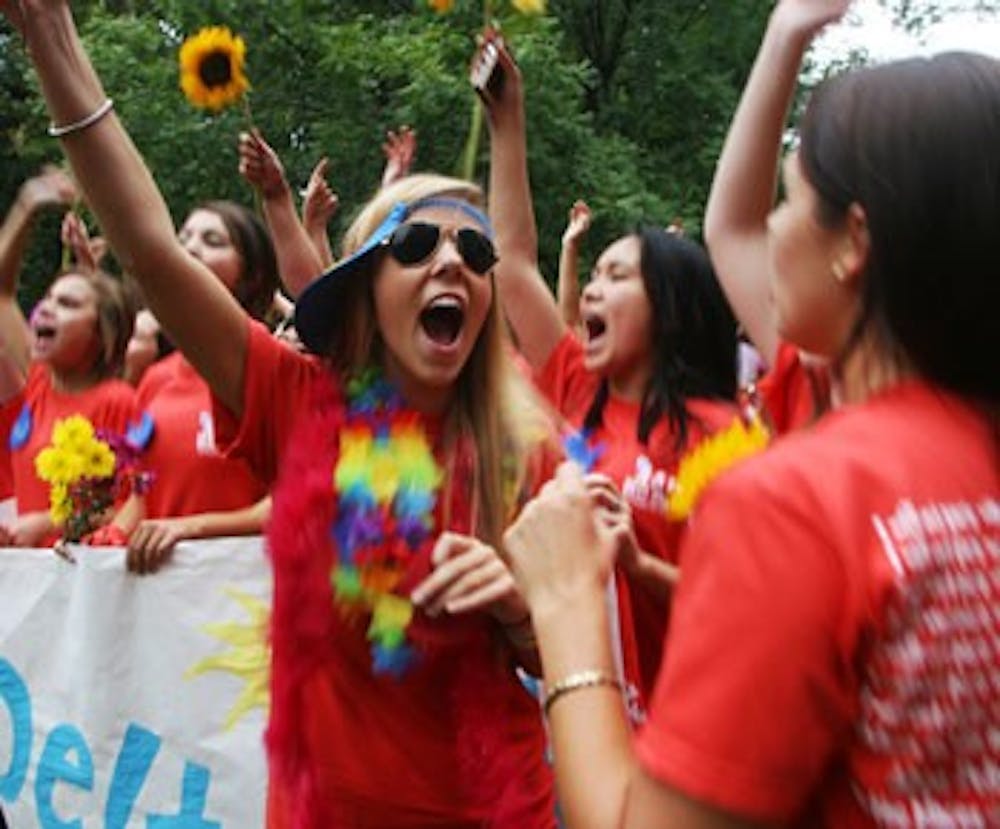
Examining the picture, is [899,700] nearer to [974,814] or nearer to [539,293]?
[974,814]

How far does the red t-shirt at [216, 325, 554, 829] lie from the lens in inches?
93.3

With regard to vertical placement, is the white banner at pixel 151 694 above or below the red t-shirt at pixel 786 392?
below

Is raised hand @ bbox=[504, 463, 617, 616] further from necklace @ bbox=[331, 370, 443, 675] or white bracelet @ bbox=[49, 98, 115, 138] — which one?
white bracelet @ bbox=[49, 98, 115, 138]

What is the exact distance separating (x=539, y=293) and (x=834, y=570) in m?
2.81

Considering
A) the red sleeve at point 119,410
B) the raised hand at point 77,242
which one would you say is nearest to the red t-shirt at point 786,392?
the red sleeve at point 119,410

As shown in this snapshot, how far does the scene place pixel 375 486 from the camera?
2.50 m

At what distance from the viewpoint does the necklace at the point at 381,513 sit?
239 centimetres

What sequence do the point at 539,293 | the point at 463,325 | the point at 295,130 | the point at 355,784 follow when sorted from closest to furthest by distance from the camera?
the point at 355,784 → the point at 463,325 → the point at 539,293 → the point at 295,130

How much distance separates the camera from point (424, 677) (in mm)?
2398

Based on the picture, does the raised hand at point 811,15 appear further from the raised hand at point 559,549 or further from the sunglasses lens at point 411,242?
the raised hand at point 559,549

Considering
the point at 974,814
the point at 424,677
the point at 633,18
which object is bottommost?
the point at 633,18

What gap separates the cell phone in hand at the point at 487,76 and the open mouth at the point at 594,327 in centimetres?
91

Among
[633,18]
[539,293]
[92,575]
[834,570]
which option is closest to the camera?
[834,570]

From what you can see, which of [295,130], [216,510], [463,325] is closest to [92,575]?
[216,510]
